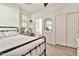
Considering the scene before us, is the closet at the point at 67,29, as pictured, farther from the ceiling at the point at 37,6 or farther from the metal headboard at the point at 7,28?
the metal headboard at the point at 7,28

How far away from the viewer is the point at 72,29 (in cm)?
136

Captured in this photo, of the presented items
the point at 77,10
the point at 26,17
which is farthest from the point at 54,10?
the point at 26,17

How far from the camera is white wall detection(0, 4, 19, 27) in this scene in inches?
48.0

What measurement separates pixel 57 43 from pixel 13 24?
75 centimetres

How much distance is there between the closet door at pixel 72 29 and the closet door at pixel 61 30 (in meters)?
0.07

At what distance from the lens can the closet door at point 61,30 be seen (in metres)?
1.44

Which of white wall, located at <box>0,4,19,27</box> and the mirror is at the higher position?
white wall, located at <box>0,4,19,27</box>

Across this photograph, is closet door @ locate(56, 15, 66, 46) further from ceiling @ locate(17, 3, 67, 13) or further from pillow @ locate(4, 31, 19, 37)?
pillow @ locate(4, 31, 19, 37)

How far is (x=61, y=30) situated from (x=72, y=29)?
0.56 feet

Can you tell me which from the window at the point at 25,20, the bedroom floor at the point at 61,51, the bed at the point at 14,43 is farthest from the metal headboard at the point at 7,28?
the bedroom floor at the point at 61,51

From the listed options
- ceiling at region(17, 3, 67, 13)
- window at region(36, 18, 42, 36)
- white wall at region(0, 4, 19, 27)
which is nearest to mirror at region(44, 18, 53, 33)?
window at region(36, 18, 42, 36)

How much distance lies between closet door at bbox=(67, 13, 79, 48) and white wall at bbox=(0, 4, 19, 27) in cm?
78

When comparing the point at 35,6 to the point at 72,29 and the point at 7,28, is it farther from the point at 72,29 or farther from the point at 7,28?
the point at 72,29

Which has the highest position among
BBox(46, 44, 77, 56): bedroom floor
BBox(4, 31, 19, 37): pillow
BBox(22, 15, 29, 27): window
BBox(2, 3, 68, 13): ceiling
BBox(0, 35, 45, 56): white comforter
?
BBox(2, 3, 68, 13): ceiling
